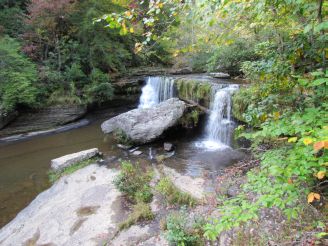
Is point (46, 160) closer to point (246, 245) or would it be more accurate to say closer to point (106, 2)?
point (246, 245)

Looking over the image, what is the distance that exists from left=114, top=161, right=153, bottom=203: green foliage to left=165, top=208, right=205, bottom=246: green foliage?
1510 mm

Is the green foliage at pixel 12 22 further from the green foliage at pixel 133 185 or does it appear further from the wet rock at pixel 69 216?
the green foliage at pixel 133 185

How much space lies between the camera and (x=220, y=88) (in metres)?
10.7

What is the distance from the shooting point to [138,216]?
504cm

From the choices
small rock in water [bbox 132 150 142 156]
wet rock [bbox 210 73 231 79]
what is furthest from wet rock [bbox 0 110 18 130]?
wet rock [bbox 210 73 231 79]

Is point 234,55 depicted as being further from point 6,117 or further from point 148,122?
point 6,117

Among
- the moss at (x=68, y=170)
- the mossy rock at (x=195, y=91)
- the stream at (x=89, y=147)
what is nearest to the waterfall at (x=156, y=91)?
the mossy rock at (x=195, y=91)

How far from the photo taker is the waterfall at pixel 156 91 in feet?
44.8

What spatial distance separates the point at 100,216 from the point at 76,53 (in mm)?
10892

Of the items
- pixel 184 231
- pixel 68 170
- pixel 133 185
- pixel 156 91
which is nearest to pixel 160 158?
pixel 133 185

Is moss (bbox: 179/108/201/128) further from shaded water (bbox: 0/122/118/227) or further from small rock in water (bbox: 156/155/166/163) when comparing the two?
shaded water (bbox: 0/122/118/227)

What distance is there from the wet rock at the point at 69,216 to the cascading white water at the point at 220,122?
4.11 metres

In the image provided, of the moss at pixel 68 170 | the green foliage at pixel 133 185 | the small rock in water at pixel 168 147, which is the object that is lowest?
the moss at pixel 68 170

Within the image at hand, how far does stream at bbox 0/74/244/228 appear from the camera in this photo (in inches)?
284
